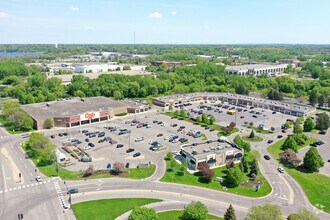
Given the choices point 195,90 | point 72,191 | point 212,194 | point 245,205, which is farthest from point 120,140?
point 195,90

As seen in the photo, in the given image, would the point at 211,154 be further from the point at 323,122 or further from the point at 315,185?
the point at 323,122

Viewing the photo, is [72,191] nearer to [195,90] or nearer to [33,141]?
[33,141]

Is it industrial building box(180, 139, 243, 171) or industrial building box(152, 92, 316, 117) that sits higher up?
industrial building box(152, 92, 316, 117)

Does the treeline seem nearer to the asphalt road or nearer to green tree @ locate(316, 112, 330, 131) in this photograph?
green tree @ locate(316, 112, 330, 131)

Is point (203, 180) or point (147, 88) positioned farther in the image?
point (147, 88)

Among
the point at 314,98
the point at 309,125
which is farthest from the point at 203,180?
the point at 314,98

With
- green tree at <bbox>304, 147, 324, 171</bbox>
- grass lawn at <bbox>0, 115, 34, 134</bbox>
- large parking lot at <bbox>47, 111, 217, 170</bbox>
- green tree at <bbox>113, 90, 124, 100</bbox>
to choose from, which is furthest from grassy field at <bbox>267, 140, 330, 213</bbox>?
green tree at <bbox>113, 90, 124, 100</bbox>
